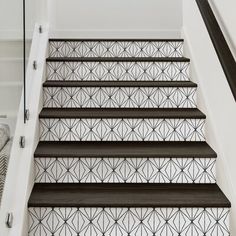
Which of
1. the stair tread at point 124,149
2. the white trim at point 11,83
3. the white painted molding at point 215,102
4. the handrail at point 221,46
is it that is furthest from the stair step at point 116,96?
the white trim at point 11,83

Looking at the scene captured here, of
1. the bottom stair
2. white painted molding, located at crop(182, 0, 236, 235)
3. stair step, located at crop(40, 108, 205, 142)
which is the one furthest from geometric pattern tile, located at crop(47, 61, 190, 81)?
the bottom stair

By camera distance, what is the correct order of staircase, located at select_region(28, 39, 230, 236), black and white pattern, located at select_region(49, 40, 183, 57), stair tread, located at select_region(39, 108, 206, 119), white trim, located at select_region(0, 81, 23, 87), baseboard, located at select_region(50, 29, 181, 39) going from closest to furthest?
white trim, located at select_region(0, 81, 23, 87) < staircase, located at select_region(28, 39, 230, 236) < stair tread, located at select_region(39, 108, 206, 119) < black and white pattern, located at select_region(49, 40, 183, 57) < baseboard, located at select_region(50, 29, 181, 39)

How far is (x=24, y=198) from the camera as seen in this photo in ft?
7.36

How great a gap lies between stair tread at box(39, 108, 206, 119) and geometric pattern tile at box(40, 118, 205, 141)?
3cm

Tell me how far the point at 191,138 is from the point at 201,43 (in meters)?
0.73

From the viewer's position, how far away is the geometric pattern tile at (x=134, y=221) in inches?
90.2

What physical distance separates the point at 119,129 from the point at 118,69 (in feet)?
2.59

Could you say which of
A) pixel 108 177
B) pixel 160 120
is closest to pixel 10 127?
pixel 108 177

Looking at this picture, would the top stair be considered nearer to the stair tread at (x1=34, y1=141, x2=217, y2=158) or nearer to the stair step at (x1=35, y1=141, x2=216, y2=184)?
the stair tread at (x1=34, y1=141, x2=217, y2=158)

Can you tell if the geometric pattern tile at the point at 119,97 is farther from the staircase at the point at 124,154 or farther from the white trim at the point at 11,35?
the white trim at the point at 11,35

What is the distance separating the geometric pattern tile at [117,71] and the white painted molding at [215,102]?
0.16 metres

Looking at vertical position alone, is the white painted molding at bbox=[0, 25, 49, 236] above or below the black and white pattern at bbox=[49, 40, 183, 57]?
below

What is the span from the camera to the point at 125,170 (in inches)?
102

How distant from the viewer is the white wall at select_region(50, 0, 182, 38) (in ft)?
15.3
